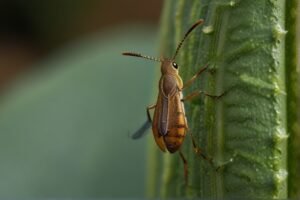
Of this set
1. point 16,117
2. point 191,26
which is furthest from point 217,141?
point 16,117

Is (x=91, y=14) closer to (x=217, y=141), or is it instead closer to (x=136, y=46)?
(x=136, y=46)

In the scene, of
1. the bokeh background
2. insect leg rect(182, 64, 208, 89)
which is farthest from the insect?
the bokeh background

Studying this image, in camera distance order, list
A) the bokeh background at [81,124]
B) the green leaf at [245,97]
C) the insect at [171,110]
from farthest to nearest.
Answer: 1. the bokeh background at [81,124]
2. the insect at [171,110]
3. the green leaf at [245,97]

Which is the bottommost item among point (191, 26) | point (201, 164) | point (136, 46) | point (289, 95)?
point (201, 164)

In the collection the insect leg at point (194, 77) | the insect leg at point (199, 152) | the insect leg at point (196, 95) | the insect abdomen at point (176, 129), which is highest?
the insect leg at point (194, 77)

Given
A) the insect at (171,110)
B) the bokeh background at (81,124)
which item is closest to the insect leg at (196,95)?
the insect at (171,110)

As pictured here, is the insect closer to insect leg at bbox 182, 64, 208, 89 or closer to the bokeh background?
insect leg at bbox 182, 64, 208, 89

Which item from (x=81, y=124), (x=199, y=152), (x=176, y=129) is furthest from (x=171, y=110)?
(x=81, y=124)

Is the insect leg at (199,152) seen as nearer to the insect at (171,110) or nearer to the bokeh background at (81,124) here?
the insect at (171,110)
